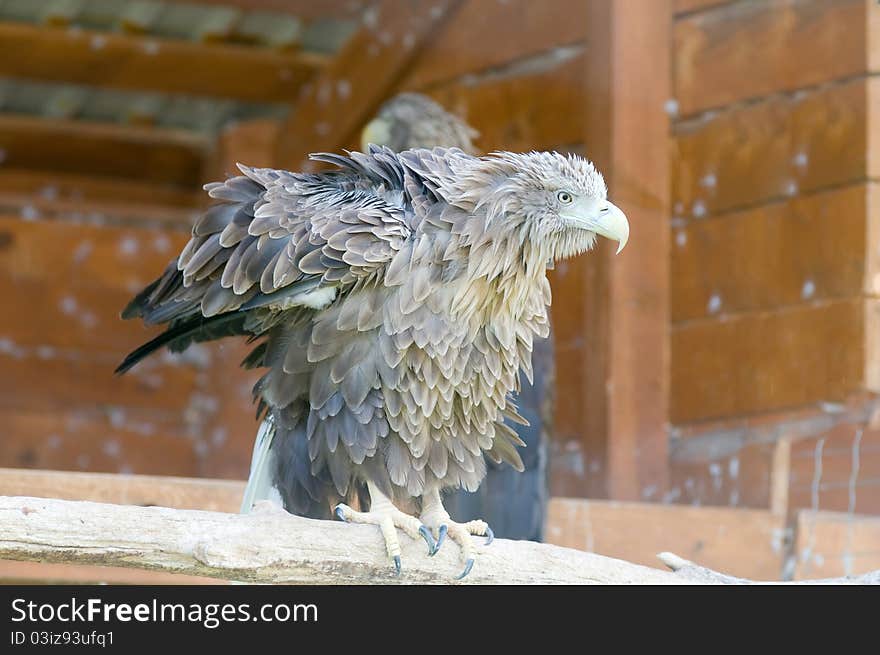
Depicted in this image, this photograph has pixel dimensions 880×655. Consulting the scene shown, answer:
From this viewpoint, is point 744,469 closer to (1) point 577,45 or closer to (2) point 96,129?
(1) point 577,45

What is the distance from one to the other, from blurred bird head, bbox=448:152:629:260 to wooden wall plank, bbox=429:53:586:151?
7.08 ft

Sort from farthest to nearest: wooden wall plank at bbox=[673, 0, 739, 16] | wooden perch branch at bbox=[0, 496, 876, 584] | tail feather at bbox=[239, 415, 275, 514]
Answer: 1. wooden wall plank at bbox=[673, 0, 739, 16]
2. tail feather at bbox=[239, 415, 275, 514]
3. wooden perch branch at bbox=[0, 496, 876, 584]

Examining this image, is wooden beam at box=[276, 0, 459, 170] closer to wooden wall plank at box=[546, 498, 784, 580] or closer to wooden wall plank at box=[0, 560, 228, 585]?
wooden wall plank at box=[546, 498, 784, 580]

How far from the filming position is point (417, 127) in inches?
220

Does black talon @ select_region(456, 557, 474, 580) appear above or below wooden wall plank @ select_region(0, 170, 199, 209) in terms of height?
below

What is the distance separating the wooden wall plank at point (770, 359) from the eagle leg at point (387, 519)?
6.52ft

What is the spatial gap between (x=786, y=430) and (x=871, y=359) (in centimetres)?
42

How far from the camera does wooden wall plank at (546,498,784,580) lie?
16.8 feet

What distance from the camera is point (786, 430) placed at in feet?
17.7

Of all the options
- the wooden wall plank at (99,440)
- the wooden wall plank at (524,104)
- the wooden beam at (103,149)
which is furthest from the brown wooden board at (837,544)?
the wooden beam at (103,149)

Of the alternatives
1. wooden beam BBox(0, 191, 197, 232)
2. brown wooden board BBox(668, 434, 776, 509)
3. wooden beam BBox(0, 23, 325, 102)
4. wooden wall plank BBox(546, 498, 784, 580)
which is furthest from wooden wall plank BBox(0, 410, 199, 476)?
wooden wall plank BBox(546, 498, 784, 580)

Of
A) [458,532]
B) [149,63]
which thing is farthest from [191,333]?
[149,63]

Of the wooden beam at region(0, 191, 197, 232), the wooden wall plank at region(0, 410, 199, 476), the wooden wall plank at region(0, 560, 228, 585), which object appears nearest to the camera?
the wooden wall plank at region(0, 560, 228, 585)

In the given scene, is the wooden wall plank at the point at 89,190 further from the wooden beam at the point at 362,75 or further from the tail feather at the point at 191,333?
the tail feather at the point at 191,333
